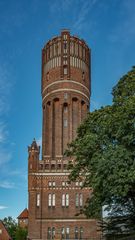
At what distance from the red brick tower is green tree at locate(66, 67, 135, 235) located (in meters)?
21.0

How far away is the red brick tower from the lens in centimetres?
4531

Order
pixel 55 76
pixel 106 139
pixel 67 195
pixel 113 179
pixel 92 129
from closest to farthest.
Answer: pixel 113 179, pixel 106 139, pixel 92 129, pixel 67 195, pixel 55 76

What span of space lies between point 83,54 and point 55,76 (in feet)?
20.0

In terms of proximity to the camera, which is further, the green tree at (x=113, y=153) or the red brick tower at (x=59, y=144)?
the red brick tower at (x=59, y=144)

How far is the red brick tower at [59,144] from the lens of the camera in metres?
45.3

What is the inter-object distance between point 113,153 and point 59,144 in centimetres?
3051

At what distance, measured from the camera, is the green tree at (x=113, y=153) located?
19.8 metres

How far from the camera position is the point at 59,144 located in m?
50.5

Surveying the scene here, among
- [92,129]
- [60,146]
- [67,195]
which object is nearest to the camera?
[92,129]

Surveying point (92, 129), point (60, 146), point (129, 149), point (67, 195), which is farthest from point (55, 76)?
point (129, 149)

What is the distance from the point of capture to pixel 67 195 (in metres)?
46.5

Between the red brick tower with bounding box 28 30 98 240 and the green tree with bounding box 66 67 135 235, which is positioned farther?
the red brick tower with bounding box 28 30 98 240

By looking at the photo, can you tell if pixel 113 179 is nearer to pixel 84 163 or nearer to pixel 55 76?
pixel 84 163

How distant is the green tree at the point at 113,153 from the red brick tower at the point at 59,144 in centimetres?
2103
